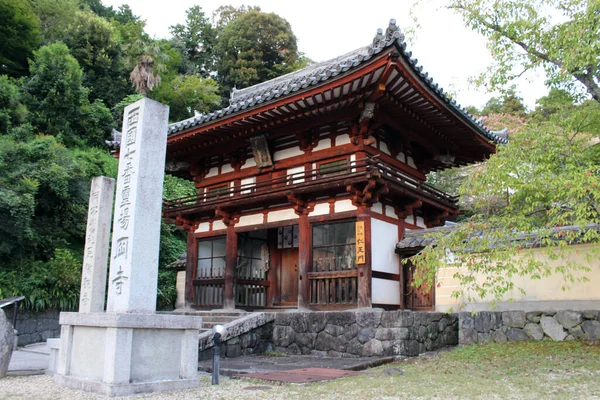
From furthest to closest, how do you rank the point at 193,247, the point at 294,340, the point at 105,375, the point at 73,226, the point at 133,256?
1. the point at 73,226
2. the point at 193,247
3. the point at 294,340
4. the point at 133,256
5. the point at 105,375

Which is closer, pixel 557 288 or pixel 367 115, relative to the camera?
pixel 557 288

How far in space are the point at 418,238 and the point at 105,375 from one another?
871 cm

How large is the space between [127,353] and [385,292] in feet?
25.1

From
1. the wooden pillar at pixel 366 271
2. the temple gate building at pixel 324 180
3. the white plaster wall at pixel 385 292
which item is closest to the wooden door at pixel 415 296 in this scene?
the temple gate building at pixel 324 180

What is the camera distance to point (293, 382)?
278 inches

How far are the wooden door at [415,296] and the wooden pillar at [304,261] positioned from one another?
266 centimetres

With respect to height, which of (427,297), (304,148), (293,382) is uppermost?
(304,148)

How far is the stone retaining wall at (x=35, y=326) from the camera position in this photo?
620 inches

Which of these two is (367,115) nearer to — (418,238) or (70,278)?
(418,238)

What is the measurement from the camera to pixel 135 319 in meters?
6.13

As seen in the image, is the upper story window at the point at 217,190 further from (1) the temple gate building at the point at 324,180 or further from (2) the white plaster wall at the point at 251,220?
(2) the white plaster wall at the point at 251,220

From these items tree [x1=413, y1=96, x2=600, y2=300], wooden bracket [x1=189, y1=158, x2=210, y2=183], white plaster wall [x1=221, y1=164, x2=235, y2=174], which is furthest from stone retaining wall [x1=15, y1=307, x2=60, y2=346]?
tree [x1=413, y1=96, x2=600, y2=300]

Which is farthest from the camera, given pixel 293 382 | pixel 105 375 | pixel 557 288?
pixel 557 288

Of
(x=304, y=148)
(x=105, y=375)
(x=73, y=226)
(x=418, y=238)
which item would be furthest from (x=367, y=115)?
(x=73, y=226)
